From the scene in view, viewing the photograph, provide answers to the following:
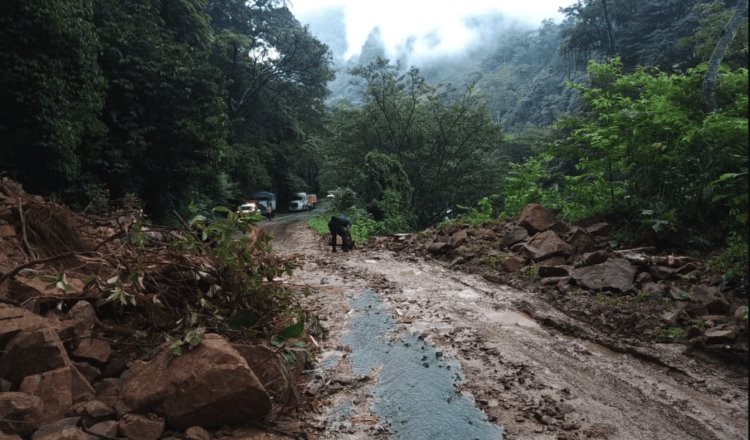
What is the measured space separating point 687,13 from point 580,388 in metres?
32.0

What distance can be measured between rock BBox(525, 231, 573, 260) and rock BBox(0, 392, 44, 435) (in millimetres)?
7587

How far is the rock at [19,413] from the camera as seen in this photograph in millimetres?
2646

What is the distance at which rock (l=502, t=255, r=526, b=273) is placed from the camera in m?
8.27

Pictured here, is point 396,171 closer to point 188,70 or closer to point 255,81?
point 188,70

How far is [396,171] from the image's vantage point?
19.4 m

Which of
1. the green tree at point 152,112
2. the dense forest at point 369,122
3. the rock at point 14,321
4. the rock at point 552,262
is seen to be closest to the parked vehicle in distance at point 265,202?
the dense forest at point 369,122

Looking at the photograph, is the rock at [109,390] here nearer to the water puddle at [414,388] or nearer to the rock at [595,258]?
the water puddle at [414,388]

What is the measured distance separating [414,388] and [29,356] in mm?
3187

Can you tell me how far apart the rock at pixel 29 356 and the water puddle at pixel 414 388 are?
260 cm

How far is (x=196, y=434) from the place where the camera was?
296 centimetres

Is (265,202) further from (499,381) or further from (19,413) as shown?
(19,413)

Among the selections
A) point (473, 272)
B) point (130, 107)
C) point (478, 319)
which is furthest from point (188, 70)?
point (478, 319)

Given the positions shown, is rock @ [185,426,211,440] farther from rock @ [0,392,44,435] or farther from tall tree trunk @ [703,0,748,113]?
tall tree trunk @ [703,0,748,113]

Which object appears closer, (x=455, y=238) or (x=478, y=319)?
(x=478, y=319)
